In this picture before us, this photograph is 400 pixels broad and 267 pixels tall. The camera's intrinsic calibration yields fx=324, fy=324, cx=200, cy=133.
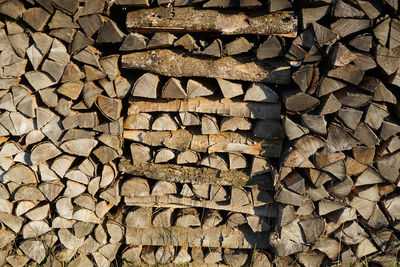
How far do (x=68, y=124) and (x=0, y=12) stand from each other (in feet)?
2.67

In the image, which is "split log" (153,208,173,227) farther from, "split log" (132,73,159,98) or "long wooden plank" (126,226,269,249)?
"split log" (132,73,159,98)

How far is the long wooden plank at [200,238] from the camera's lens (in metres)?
2.50

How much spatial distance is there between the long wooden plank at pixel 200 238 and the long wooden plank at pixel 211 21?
4.86ft

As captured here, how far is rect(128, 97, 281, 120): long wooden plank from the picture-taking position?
2.14 meters

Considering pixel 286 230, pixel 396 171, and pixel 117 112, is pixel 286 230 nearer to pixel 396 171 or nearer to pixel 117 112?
pixel 396 171

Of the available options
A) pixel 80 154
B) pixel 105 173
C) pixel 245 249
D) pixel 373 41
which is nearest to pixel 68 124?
pixel 80 154

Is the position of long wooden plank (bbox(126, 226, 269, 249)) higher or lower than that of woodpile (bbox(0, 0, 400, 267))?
lower

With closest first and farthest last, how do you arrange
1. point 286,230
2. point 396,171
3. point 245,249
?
point 396,171 → point 286,230 → point 245,249

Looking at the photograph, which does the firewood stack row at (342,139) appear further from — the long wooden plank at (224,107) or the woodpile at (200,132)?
the long wooden plank at (224,107)

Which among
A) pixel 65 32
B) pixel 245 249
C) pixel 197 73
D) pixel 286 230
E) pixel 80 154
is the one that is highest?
pixel 65 32

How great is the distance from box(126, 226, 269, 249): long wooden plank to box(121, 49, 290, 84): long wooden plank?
120 centimetres

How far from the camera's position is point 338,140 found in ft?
6.77

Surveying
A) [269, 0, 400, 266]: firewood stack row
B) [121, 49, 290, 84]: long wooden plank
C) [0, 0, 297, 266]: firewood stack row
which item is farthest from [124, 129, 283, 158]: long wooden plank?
[121, 49, 290, 84]: long wooden plank

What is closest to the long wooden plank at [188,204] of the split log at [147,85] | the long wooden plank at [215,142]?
the long wooden plank at [215,142]
